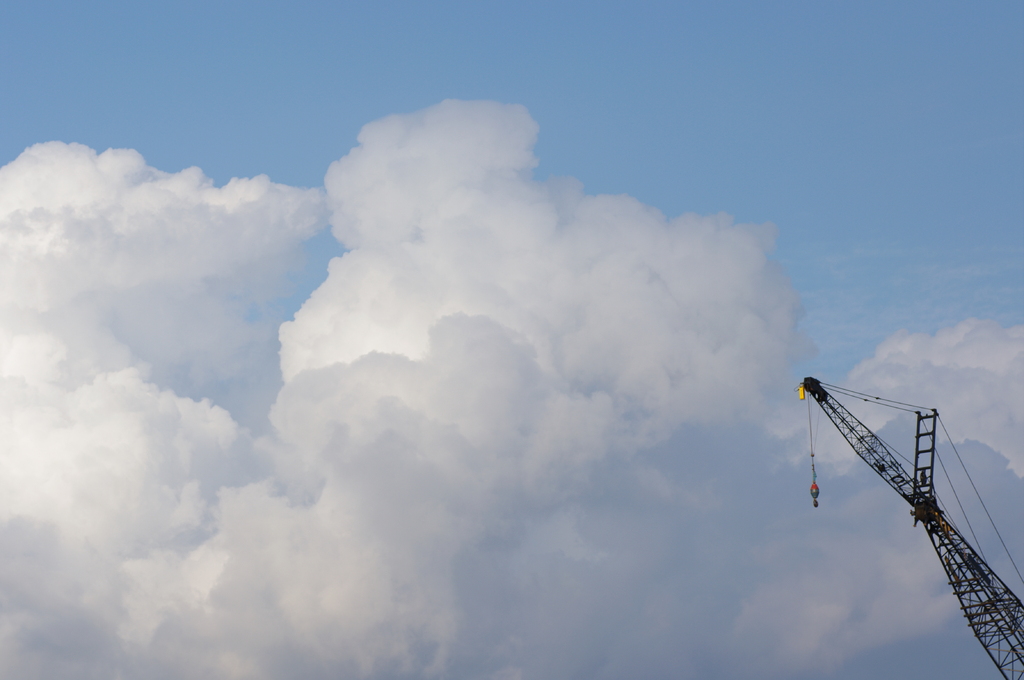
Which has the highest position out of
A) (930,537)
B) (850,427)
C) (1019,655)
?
(850,427)

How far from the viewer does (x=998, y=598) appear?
146 m

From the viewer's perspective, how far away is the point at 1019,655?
147 meters

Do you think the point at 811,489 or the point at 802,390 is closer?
the point at 811,489

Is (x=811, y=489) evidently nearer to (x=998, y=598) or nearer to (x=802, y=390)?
(x=802, y=390)

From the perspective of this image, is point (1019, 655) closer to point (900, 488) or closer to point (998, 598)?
point (998, 598)

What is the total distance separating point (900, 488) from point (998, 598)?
19918 mm

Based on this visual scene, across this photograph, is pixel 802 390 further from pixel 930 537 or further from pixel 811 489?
pixel 930 537

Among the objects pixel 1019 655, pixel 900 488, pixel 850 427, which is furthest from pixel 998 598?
pixel 850 427

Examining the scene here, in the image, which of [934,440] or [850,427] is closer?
[934,440]

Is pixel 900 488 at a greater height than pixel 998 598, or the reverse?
pixel 900 488

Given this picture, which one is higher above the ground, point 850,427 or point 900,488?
point 850,427

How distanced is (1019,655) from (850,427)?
3884cm

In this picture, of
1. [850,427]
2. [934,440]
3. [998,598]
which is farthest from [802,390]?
[998,598]

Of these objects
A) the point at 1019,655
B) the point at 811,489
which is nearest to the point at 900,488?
the point at 811,489
